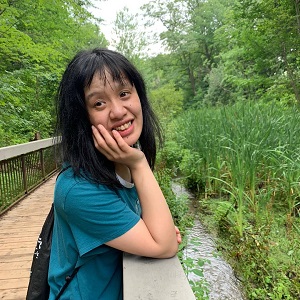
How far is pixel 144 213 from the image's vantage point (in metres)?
0.80

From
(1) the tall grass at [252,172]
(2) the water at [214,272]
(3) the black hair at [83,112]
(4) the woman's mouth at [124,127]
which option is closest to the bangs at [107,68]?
(3) the black hair at [83,112]

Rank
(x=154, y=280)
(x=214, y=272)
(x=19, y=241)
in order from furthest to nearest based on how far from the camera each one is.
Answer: (x=19, y=241), (x=214, y=272), (x=154, y=280)

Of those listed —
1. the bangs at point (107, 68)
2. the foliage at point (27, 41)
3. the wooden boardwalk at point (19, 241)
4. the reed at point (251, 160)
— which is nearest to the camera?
the bangs at point (107, 68)

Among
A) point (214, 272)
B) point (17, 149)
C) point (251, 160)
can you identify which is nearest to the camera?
point (214, 272)

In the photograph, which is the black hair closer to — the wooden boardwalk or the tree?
the wooden boardwalk

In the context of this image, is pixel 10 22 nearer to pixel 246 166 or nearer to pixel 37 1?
pixel 37 1

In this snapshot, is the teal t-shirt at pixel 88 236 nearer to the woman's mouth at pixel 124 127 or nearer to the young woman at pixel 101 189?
the young woman at pixel 101 189

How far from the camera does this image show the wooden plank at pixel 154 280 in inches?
24.2

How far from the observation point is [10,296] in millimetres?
2066

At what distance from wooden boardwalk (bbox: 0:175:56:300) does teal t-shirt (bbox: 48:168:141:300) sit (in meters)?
1.55

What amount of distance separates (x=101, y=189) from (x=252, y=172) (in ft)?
8.78

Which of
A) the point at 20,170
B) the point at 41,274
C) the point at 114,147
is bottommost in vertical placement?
the point at 20,170

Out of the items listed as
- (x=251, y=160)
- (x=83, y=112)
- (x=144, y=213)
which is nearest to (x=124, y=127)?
(x=83, y=112)

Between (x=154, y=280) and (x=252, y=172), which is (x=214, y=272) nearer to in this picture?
(x=252, y=172)
